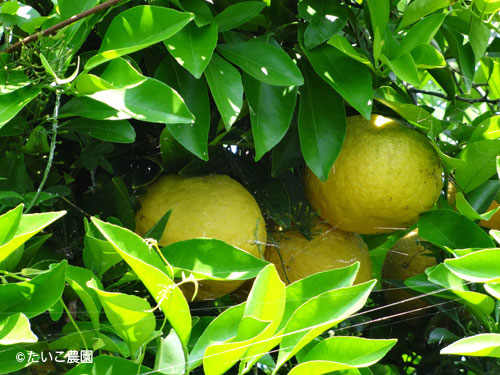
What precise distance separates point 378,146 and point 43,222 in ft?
1.37

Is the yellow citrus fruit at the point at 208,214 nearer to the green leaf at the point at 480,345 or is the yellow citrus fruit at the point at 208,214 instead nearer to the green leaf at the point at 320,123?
the green leaf at the point at 320,123

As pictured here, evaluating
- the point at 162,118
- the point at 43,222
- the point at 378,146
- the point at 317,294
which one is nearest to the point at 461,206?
the point at 378,146

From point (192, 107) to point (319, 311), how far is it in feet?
0.95

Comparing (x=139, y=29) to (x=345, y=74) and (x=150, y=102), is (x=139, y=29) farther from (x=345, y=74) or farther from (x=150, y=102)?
(x=345, y=74)

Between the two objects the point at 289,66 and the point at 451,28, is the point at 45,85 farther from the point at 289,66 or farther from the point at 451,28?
the point at 451,28

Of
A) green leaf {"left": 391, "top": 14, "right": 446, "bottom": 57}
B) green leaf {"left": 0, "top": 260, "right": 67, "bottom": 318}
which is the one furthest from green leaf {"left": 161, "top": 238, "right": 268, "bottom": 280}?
green leaf {"left": 391, "top": 14, "right": 446, "bottom": 57}

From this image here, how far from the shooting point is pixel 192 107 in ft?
2.49

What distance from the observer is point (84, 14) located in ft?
2.12

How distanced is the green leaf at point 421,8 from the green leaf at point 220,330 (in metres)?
0.44

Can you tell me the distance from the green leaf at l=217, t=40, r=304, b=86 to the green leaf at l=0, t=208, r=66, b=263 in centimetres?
29

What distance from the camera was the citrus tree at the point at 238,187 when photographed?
1.93 feet

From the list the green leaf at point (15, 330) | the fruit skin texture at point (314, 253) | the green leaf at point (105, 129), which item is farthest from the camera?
the fruit skin texture at point (314, 253)

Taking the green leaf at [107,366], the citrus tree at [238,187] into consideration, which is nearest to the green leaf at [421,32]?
the citrus tree at [238,187]

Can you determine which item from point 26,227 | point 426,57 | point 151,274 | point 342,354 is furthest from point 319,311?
point 426,57
